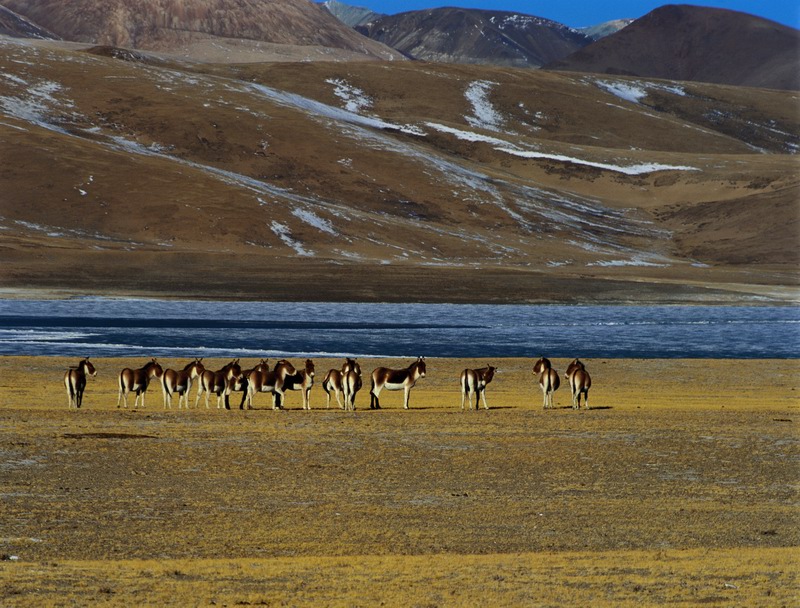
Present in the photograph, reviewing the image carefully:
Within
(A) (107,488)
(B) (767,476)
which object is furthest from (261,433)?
(B) (767,476)

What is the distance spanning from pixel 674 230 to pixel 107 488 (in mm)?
141105

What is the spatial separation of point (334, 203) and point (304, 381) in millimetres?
119016

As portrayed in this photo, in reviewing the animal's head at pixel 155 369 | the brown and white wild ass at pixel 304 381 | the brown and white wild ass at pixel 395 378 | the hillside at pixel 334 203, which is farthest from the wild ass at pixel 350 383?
the hillside at pixel 334 203

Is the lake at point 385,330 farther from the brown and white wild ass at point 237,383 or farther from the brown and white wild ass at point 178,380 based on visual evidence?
the brown and white wild ass at point 237,383

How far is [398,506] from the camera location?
51.9 ft

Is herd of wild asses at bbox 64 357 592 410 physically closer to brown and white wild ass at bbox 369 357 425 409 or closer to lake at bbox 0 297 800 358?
brown and white wild ass at bbox 369 357 425 409

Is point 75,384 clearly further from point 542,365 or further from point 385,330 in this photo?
point 385,330

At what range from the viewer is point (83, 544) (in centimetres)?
1334

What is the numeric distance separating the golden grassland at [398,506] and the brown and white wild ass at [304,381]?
862 millimetres

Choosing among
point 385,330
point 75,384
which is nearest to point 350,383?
point 75,384

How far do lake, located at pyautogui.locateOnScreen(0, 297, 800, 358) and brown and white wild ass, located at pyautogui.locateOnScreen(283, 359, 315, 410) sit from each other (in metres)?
14.1

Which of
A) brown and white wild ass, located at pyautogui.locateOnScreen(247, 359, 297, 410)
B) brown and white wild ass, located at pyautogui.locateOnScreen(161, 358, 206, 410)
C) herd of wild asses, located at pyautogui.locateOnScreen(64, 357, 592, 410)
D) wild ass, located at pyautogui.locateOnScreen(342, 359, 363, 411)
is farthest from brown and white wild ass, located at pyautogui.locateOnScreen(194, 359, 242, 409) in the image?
wild ass, located at pyautogui.locateOnScreen(342, 359, 363, 411)

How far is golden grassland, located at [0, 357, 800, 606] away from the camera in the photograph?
11.8m

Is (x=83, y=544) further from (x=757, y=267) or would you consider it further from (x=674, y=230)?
(x=674, y=230)
